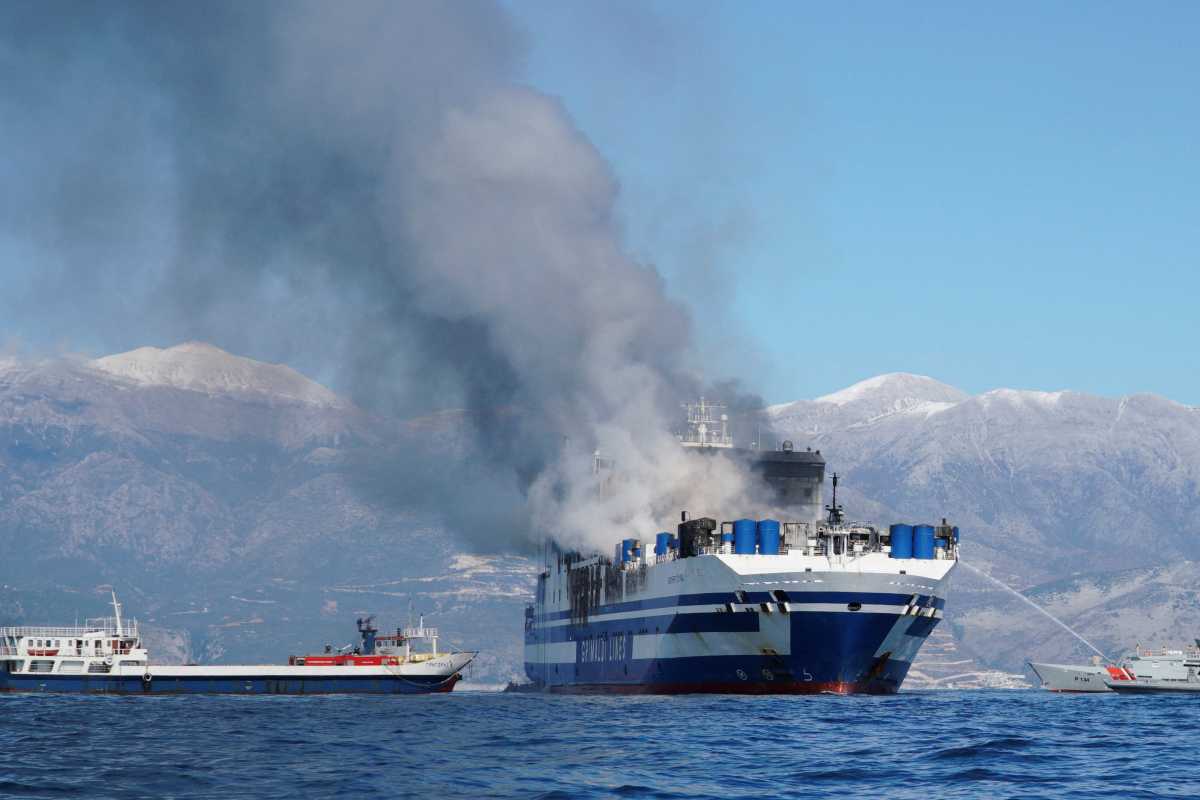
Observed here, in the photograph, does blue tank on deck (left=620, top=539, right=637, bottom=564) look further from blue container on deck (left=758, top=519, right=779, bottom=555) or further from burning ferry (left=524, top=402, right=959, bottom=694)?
blue container on deck (left=758, top=519, right=779, bottom=555)

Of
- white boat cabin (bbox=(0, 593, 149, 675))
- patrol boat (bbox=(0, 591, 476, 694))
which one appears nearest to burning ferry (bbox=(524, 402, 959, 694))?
patrol boat (bbox=(0, 591, 476, 694))

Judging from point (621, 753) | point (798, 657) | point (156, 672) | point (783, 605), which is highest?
point (783, 605)

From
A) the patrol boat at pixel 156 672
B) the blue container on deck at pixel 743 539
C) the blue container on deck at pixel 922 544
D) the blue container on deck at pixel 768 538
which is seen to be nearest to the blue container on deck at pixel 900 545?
the blue container on deck at pixel 922 544

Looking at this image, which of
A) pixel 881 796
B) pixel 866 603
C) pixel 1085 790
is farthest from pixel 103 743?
pixel 866 603

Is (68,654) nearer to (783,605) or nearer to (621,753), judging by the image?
(783,605)

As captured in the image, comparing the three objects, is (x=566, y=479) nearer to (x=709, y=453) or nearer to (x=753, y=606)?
(x=709, y=453)

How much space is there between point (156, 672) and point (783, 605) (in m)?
69.1

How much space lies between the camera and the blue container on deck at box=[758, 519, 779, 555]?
112 metres

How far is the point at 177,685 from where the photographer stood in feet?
504

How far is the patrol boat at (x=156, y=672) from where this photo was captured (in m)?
153

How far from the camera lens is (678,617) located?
119 meters

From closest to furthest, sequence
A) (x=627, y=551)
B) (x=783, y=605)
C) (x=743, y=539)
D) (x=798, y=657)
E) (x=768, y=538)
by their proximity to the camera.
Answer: (x=783, y=605), (x=798, y=657), (x=743, y=539), (x=768, y=538), (x=627, y=551)

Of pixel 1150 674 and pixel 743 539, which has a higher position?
pixel 743 539

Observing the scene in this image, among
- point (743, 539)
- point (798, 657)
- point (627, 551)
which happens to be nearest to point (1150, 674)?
point (627, 551)
